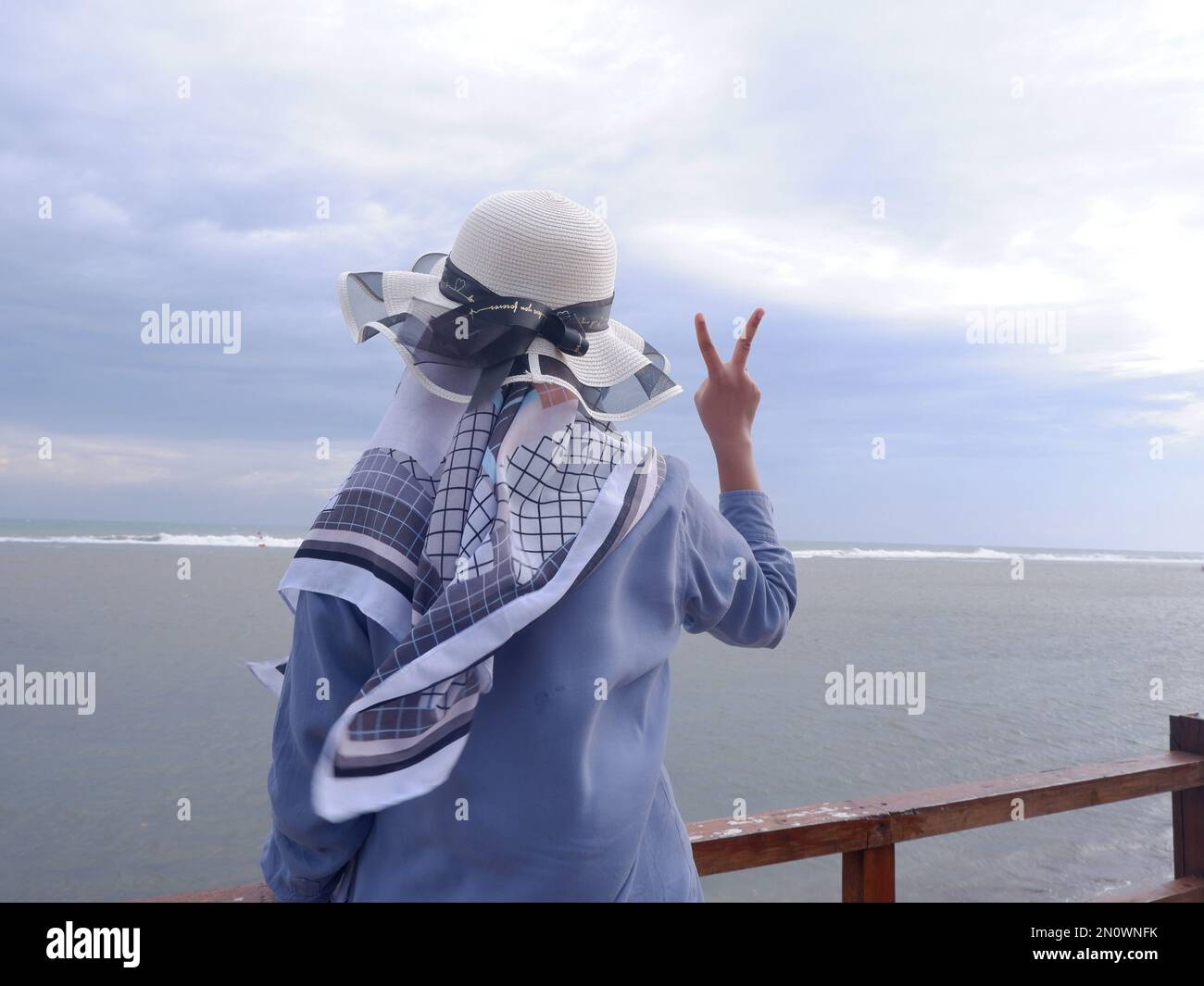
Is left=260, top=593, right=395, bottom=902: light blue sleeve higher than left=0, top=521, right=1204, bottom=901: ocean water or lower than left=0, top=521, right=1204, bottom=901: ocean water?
higher

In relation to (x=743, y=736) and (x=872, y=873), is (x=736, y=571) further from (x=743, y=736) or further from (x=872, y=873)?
(x=743, y=736)

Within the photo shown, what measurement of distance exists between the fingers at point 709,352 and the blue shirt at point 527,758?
35cm

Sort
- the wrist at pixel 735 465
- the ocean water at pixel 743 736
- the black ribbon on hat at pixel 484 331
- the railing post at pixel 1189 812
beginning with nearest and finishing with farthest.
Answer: the black ribbon on hat at pixel 484 331 → the wrist at pixel 735 465 → the railing post at pixel 1189 812 → the ocean water at pixel 743 736

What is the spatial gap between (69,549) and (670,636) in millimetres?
28118

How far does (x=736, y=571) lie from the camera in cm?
119

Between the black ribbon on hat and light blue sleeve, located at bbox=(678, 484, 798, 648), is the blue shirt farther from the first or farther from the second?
the black ribbon on hat

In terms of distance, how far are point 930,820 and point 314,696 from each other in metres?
1.70

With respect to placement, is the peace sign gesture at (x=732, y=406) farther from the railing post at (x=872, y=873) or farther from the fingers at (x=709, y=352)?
the railing post at (x=872, y=873)

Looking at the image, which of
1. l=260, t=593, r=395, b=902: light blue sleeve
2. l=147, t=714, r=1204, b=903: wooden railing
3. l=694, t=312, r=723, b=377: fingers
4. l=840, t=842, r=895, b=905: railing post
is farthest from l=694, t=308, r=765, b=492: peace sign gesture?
l=840, t=842, r=895, b=905: railing post

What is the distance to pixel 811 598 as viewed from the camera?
16.2 meters

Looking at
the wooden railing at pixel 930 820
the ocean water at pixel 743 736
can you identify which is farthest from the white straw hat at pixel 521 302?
the ocean water at pixel 743 736

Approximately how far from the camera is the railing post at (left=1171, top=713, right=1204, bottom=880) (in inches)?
110

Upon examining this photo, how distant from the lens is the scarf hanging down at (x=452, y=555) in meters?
0.93
